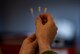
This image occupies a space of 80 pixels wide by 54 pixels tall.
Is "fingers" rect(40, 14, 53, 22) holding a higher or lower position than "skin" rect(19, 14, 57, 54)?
higher

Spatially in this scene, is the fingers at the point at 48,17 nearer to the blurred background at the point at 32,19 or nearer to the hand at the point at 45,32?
the hand at the point at 45,32

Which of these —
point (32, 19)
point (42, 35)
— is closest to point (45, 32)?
point (42, 35)

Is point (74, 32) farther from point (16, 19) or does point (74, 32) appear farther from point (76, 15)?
point (16, 19)

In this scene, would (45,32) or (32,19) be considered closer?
(45,32)

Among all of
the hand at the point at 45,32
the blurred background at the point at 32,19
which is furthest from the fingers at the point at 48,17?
the blurred background at the point at 32,19

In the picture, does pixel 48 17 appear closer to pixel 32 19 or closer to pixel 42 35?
pixel 42 35

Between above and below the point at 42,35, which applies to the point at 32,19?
below

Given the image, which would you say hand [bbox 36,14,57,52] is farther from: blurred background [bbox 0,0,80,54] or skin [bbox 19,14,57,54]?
blurred background [bbox 0,0,80,54]

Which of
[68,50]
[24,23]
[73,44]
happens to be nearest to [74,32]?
[73,44]

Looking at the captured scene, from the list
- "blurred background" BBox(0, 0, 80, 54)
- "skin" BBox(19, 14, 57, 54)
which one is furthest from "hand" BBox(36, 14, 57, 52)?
"blurred background" BBox(0, 0, 80, 54)
